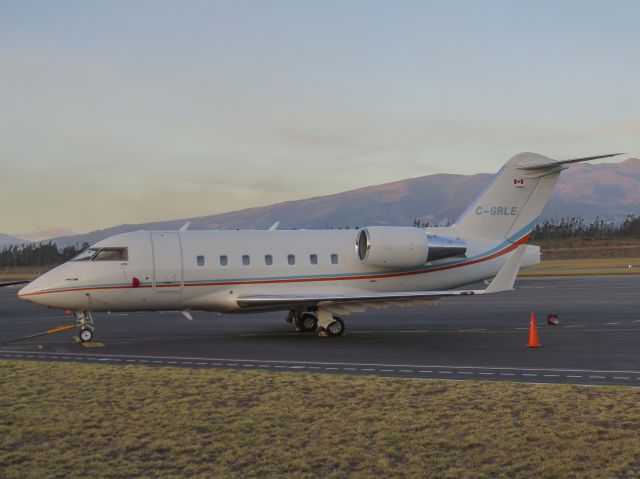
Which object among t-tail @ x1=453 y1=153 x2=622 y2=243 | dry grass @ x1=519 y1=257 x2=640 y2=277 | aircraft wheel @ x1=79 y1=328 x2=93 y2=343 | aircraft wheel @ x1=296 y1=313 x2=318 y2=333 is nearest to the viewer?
aircraft wheel @ x1=79 y1=328 x2=93 y2=343

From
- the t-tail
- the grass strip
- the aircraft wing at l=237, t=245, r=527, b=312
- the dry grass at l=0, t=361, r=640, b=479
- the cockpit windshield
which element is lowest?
the grass strip

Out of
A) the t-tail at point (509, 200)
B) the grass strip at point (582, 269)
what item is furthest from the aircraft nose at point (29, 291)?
the grass strip at point (582, 269)

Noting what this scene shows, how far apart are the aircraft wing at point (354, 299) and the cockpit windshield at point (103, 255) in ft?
12.7

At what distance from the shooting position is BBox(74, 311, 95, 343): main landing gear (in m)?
22.2

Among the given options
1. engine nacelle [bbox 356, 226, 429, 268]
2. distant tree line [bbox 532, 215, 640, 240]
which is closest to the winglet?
engine nacelle [bbox 356, 226, 429, 268]

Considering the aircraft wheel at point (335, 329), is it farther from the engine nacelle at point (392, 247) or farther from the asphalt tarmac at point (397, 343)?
the engine nacelle at point (392, 247)

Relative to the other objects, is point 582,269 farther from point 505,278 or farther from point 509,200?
point 505,278

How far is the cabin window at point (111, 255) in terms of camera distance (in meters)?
22.8

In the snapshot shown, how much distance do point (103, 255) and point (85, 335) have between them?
2508mm

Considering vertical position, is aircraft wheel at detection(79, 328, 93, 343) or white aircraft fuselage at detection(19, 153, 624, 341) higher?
white aircraft fuselage at detection(19, 153, 624, 341)

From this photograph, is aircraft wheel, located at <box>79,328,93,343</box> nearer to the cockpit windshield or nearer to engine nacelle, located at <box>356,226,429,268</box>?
the cockpit windshield

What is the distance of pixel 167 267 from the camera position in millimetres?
23078

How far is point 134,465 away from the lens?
8.68m

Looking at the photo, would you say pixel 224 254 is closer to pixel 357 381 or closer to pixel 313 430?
pixel 357 381
